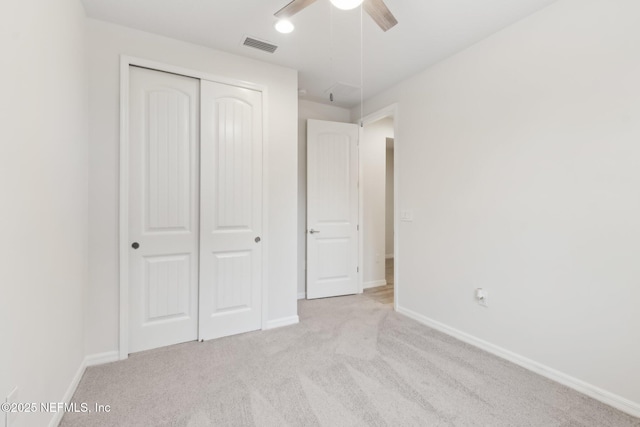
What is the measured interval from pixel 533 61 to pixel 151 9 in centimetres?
289

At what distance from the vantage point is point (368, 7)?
5.07 ft

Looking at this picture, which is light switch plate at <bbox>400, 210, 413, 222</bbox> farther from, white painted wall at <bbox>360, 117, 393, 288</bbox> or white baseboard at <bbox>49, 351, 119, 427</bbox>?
white baseboard at <bbox>49, 351, 119, 427</bbox>

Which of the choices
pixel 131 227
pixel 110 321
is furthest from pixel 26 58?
pixel 110 321

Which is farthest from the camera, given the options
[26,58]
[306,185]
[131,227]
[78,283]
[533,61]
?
[306,185]

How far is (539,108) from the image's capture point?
202 centimetres

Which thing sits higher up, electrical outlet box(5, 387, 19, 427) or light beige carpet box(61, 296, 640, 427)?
electrical outlet box(5, 387, 19, 427)

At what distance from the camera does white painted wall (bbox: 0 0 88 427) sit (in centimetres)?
109

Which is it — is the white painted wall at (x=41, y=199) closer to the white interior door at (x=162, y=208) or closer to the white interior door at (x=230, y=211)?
the white interior door at (x=162, y=208)

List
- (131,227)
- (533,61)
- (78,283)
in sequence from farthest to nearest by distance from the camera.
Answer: (131,227), (533,61), (78,283)

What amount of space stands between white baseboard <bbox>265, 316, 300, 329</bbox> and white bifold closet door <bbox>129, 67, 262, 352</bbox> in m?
0.15

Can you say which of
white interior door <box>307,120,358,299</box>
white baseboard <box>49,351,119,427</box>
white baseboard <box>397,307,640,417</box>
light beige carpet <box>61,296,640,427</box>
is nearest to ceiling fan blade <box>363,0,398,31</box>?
white interior door <box>307,120,358,299</box>

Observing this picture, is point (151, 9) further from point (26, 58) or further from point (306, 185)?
point (306, 185)

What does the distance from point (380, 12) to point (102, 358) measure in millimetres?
3126

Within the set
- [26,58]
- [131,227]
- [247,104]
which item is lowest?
[131,227]
